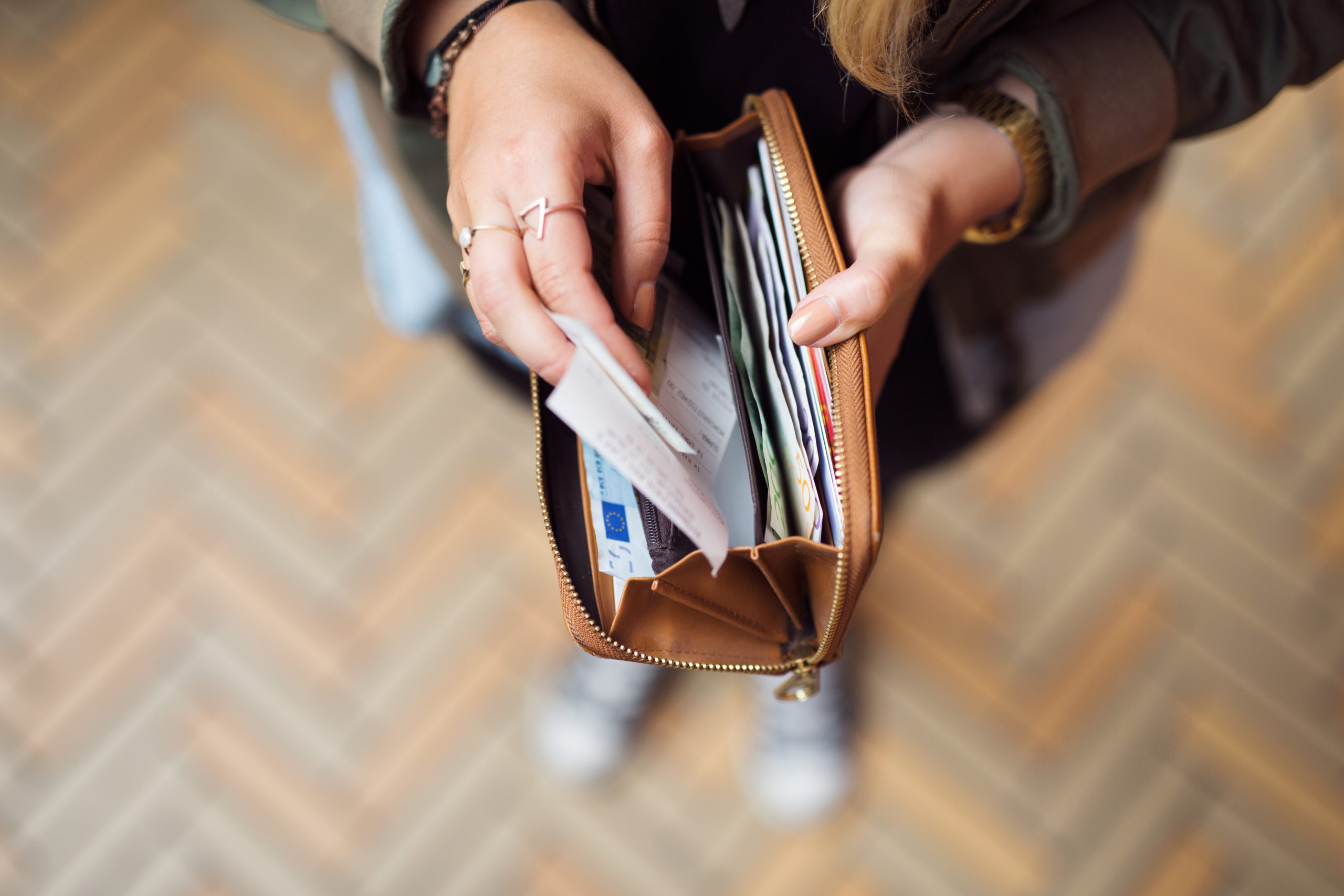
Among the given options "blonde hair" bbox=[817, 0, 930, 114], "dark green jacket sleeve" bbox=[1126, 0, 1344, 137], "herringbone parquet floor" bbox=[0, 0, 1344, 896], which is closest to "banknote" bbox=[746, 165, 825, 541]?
"blonde hair" bbox=[817, 0, 930, 114]

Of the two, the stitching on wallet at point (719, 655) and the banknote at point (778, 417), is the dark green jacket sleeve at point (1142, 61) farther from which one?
the stitching on wallet at point (719, 655)

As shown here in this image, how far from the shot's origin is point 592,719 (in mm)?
1456

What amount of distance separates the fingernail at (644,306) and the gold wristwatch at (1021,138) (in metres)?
0.34

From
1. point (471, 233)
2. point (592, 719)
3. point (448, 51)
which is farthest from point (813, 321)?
point (592, 719)

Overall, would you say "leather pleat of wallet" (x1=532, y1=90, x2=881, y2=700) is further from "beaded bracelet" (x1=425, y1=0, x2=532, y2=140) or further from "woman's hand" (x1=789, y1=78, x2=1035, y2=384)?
"beaded bracelet" (x1=425, y1=0, x2=532, y2=140)

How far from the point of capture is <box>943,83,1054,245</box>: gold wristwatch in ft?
2.40

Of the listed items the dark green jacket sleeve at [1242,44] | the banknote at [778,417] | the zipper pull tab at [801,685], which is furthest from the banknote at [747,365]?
the dark green jacket sleeve at [1242,44]

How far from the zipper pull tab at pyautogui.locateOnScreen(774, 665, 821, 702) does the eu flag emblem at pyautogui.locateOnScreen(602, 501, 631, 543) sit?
0.55 ft

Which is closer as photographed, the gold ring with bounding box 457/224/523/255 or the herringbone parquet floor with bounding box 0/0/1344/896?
the gold ring with bounding box 457/224/523/255

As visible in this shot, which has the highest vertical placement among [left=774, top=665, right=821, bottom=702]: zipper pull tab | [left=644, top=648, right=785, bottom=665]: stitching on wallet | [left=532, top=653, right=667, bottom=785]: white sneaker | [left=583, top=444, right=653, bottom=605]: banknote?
[left=583, top=444, right=653, bottom=605]: banknote

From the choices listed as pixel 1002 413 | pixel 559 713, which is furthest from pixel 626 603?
pixel 559 713

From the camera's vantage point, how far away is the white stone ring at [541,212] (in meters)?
0.58

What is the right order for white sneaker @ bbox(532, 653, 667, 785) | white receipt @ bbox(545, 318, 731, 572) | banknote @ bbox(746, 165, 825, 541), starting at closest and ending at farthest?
white receipt @ bbox(545, 318, 731, 572)
banknote @ bbox(746, 165, 825, 541)
white sneaker @ bbox(532, 653, 667, 785)

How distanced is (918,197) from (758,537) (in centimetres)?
32
